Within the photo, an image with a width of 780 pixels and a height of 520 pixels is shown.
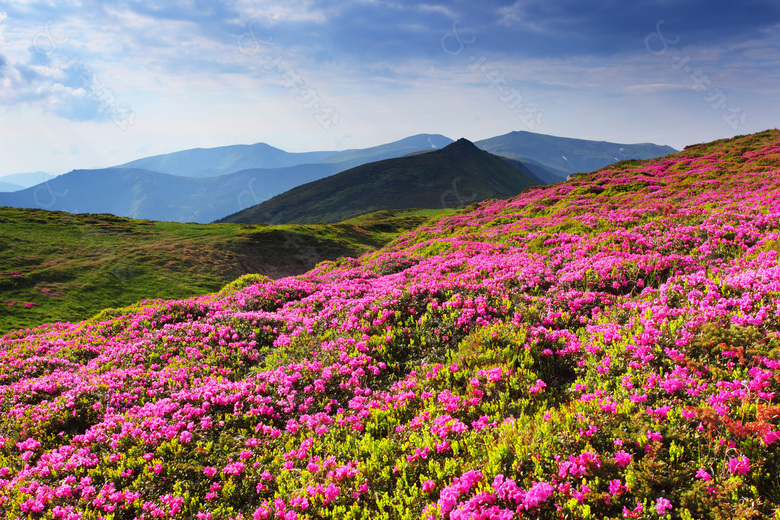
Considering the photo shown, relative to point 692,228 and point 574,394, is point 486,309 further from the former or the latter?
point 692,228

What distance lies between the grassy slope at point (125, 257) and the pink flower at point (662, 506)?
37.4 m

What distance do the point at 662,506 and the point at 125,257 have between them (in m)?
54.7

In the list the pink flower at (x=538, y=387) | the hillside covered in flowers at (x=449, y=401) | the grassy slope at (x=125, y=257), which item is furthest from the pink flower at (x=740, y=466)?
the grassy slope at (x=125, y=257)

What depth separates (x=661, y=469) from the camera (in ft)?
16.2

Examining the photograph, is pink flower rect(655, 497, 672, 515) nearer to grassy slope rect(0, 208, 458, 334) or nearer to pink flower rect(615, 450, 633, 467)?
pink flower rect(615, 450, 633, 467)

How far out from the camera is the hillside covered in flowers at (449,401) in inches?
205

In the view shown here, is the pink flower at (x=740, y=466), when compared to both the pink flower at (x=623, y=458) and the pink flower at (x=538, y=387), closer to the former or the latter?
the pink flower at (x=623, y=458)

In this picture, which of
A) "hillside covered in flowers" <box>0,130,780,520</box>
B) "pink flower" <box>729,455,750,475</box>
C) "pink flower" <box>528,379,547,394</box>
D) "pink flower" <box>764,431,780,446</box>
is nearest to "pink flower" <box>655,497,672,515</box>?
"hillside covered in flowers" <box>0,130,780,520</box>

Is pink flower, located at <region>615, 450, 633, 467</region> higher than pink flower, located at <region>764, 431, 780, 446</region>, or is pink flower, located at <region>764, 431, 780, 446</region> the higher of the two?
pink flower, located at <region>764, 431, 780, 446</region>

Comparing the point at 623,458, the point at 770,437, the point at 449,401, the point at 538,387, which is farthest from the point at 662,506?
the point at 449,401

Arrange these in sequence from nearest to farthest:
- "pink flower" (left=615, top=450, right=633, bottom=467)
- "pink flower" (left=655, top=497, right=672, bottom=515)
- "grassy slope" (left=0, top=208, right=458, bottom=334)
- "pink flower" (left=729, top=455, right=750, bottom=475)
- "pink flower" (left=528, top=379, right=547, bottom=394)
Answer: "pink flower" (left=655, top=497, right=672, bottom=515) < "pink flower" (left=729, top=455, right=750, bottom=475) < "pink flower" (left=615, top=450, right=633, bottom=467) < "pink flower" (left=528, top=379, right=547, bottom=394) < "grassy slope" (left=0, top=208, right=458, bottom=334)

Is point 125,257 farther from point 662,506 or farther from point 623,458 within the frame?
point 662,506

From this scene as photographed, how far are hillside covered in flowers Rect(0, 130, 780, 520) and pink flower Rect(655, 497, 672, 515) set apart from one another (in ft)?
0.31

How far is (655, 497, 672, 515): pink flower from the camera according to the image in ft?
14.4
